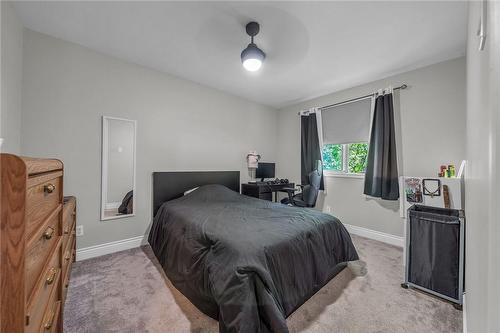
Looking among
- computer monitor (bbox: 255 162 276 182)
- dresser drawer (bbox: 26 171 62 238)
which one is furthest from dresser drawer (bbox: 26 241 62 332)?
computer monitor (bbox: 255 162 276 182)

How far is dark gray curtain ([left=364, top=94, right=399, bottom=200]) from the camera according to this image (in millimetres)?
2967

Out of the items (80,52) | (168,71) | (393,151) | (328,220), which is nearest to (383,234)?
(393,151)

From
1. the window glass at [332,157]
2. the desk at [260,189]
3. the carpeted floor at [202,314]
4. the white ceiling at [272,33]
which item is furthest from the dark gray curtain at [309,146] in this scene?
the carpeted floor at [202,314]

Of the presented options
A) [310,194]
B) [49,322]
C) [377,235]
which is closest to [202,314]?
[49,322]

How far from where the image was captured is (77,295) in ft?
5.84

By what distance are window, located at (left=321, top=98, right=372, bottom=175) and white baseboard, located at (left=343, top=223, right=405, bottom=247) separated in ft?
3.10

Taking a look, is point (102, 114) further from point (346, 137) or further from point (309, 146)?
point (346, 137)

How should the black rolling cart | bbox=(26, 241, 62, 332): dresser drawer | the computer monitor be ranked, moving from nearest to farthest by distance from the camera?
bbox=(26, 241, 62, 332): dresser drawer → the black rolling cart → the computer monitor

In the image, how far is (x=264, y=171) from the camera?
4.29 meters

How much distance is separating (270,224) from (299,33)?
2.03 m

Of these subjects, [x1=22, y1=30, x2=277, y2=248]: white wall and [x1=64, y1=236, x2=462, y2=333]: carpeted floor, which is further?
[x1=22, y1=30, x2=277, y2=248]: white wall

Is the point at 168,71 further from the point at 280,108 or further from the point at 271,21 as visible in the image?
the point at 280,108

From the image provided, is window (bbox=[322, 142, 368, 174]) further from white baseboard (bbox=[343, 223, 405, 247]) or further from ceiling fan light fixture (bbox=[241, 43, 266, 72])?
ceiling fan light fixture (bbox=[241, 43, 266, 72])

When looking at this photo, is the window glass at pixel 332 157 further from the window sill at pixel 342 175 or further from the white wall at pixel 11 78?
the white wall at pixel 11 78
